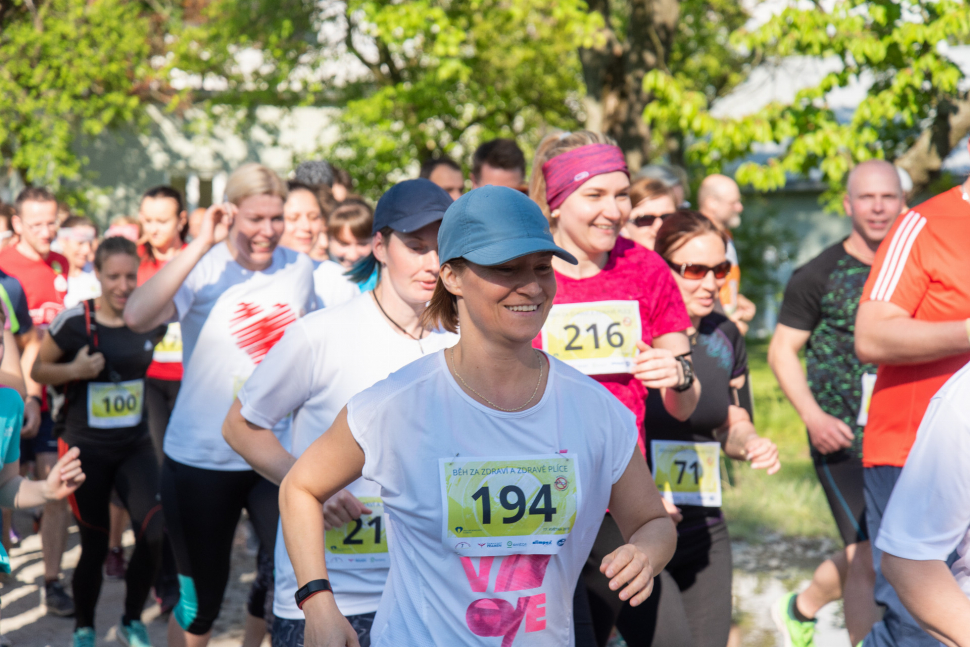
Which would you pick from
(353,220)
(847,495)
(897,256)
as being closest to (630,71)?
(353,220)

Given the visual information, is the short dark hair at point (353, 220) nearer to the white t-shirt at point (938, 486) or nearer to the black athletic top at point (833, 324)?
the black athletic top at point (833, 324)

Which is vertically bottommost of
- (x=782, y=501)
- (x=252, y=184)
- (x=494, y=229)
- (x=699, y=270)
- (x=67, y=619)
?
(x=782, y=501)

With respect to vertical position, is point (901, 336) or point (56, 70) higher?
point (901, 336)

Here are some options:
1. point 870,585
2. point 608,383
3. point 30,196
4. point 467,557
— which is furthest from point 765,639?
point 30,196

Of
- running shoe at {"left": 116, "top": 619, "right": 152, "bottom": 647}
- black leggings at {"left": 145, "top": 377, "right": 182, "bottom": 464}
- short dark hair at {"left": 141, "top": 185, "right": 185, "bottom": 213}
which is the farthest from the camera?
short dark hair at {"left": 141, "top": 185, "right": 185, "bottom": 213}

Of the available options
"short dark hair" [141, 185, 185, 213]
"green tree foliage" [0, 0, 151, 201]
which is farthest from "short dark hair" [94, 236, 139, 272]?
"green tree foliage" [0, 0, 151, 201]

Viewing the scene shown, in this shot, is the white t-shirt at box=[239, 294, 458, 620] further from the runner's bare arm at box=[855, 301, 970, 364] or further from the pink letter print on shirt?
the runner's bare arm at box=[855, 301, 970, 364]

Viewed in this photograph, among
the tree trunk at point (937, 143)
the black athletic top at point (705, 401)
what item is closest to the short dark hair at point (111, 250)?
the black athletic top at point (705, 401)

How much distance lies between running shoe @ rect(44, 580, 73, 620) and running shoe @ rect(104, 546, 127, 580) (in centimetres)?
54

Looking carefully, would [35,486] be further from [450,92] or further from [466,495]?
[450,92]

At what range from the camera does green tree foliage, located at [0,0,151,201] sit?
18328 mm

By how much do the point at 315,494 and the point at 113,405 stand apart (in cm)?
330

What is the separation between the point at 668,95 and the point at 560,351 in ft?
22.7

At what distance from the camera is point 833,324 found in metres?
4.76
